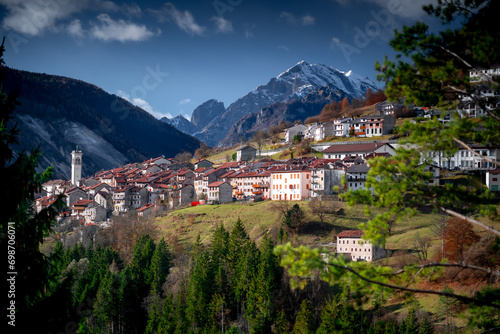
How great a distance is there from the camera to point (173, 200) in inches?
3438

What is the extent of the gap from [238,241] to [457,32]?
4371 cm

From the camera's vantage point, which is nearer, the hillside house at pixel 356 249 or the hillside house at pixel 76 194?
the hillside house at pixel 356 249

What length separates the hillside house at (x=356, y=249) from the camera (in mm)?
46556

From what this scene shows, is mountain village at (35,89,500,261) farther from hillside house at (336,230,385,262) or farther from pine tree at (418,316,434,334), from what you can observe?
pine tree at (418,316,434,334)

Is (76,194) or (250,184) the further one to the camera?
(76,194)

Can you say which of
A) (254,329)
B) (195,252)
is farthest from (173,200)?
(254,329)

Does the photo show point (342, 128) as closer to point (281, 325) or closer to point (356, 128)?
point (356, 128)

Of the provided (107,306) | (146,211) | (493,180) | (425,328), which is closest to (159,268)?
(107,306)

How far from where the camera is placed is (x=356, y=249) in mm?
47875

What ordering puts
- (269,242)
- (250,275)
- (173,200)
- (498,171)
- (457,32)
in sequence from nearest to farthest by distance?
1. (457,32)
2. (250,275)
3. (269,242)
4. (498,171)
5. (173,200)

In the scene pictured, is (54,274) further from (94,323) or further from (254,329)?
(94,323)

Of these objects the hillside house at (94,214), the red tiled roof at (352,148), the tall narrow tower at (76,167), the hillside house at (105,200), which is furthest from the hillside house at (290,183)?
the tall narrow tower at (76,167)

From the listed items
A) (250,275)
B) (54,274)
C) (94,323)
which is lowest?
(94,323)

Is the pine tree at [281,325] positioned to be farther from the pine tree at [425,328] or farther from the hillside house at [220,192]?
the hillside house at [220,192]
